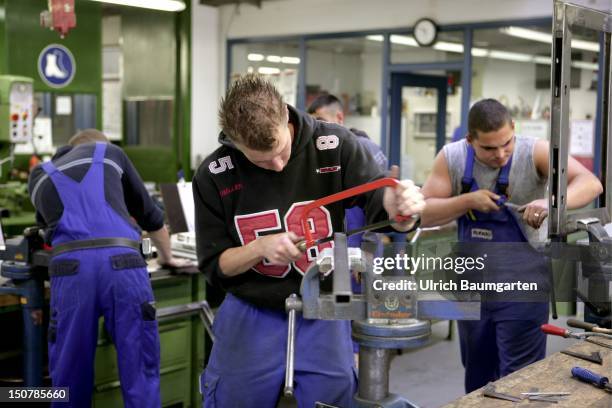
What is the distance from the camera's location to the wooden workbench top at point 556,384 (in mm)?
1613

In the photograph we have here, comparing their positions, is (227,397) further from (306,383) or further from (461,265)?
(461,265)

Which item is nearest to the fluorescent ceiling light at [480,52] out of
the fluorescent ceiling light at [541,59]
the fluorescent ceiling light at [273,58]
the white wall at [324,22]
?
the white wall at [324,22]

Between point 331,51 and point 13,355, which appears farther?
point 331,51

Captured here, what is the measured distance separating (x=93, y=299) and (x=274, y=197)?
4.02ft

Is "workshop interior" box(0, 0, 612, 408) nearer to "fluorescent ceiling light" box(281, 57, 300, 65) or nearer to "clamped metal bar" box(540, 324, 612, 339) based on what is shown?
"clamped metal bar" box(540, 324, 612, 339)

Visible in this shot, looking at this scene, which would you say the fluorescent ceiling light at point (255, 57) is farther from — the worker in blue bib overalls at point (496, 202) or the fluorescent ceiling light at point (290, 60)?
the worker in blue bib overalls at point (496, 202)

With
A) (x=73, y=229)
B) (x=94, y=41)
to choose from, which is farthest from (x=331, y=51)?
(x=73, y=229)

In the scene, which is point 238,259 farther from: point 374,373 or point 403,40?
point 403,40

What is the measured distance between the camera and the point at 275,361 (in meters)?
1.88

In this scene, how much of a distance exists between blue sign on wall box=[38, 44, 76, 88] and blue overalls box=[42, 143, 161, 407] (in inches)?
136

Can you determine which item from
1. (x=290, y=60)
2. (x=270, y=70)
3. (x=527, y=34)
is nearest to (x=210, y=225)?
(x=527, y=34)

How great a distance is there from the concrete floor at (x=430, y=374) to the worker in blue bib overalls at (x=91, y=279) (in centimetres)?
139

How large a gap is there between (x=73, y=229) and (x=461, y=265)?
5.62 ft

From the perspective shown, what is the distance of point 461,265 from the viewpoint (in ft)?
5.31
